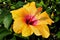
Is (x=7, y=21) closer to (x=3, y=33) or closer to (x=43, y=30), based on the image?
(x=3, y=33)

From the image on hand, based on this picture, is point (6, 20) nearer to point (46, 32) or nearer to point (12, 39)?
point (12, 39)

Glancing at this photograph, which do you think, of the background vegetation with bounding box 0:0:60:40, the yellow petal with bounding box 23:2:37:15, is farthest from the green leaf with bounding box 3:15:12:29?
the yellow petal with bounding box 23:2:37:15

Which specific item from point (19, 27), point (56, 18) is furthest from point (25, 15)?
point (56, 18)

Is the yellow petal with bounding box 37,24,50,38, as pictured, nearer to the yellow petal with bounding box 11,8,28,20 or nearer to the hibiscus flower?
the hibiscus flower

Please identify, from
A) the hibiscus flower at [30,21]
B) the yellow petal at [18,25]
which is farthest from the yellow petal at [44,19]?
the yellow petal at [18,25]

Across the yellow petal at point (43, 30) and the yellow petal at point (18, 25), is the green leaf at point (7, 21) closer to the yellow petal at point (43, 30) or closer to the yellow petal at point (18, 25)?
the yellow petal at point (18, 25)
